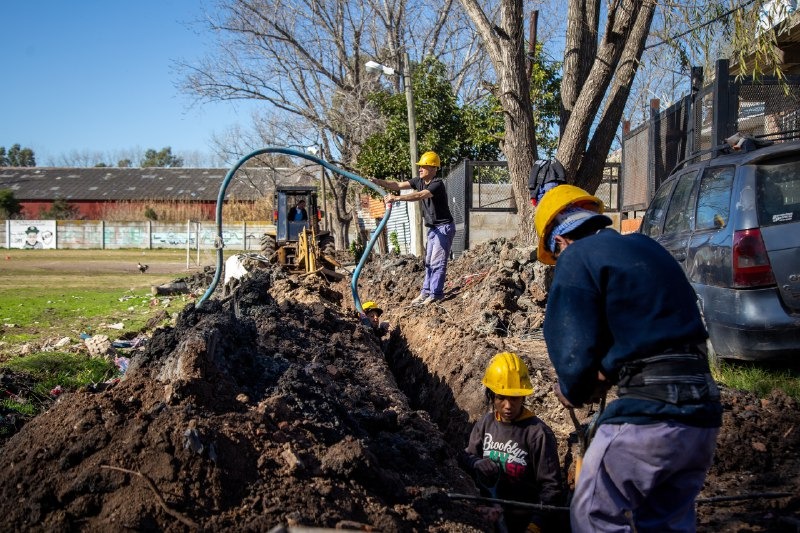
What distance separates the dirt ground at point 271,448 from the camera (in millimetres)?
3164

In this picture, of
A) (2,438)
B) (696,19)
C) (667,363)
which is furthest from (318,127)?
(667,363)

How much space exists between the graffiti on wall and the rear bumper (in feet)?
155

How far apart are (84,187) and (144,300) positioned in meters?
48.5

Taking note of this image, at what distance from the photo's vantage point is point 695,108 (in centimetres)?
1121

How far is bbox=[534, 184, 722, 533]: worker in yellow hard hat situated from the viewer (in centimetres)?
286

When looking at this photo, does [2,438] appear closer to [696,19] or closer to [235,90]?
[696,19]

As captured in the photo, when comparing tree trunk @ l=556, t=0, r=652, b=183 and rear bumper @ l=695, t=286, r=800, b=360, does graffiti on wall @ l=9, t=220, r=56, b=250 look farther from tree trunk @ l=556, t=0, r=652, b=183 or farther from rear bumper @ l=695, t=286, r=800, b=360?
rear bumper @ l=695, t=286, r=800, b=360

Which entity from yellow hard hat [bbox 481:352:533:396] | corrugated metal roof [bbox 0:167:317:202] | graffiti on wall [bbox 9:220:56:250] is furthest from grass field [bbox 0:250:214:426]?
corrugated metal roof [bbox 0:167:317:202]

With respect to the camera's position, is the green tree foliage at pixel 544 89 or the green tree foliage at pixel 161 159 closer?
the green tree foliage at pixel 544 89

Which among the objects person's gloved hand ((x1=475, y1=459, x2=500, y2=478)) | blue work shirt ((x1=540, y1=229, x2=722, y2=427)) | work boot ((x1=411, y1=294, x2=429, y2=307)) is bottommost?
person's gloved hand ((x1=475, y1=459, x2=500, y2=478))

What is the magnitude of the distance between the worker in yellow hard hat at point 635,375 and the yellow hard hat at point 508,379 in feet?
5.56

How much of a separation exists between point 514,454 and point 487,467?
8.6 inches

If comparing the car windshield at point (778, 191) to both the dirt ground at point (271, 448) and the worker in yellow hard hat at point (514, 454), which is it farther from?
the worker in yellow hard hat at point (514, 454)

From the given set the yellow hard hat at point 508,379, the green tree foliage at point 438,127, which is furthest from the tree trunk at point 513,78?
the green tree foliage at point 438,127
